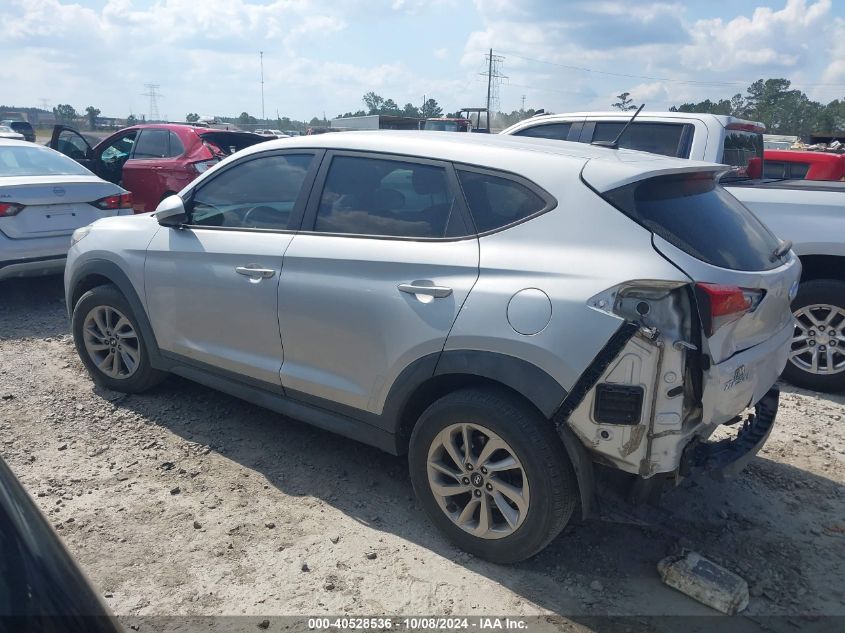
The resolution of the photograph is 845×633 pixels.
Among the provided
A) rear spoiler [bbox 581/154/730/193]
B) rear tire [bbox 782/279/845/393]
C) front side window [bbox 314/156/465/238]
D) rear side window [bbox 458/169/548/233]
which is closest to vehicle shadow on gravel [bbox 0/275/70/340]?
front side window [bbox 314/156/465/238]

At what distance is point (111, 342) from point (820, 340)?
513cm

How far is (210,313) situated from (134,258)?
2.66ft

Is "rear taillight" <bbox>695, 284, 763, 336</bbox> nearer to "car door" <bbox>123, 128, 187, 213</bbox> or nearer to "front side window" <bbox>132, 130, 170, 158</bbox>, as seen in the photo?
"car door" <bbox>123, 128, 187, 213</bbox>

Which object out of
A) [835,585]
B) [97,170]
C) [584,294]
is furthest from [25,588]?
[97,170]

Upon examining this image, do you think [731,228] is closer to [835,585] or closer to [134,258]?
[835,585]

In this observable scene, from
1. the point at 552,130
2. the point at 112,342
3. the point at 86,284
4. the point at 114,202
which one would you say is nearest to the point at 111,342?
the point at 112,342

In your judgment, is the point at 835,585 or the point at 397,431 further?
the point at 397,431

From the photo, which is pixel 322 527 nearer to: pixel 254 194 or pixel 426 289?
pixel 426 289

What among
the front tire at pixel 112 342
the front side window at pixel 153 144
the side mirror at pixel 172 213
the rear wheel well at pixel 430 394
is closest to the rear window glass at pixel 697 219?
the rear wheel well at pixel 430 394

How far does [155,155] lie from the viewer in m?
10.1

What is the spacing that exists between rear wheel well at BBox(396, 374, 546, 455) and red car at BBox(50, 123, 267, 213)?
7388 mm

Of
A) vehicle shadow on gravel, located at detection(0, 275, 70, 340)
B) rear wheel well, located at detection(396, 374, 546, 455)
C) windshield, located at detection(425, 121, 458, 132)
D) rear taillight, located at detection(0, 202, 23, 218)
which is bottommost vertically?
vehicle shadow on gravel, located at detection(0, 275, 70, 340)

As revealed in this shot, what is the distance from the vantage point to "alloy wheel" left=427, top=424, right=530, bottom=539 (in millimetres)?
2906

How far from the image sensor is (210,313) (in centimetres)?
397
